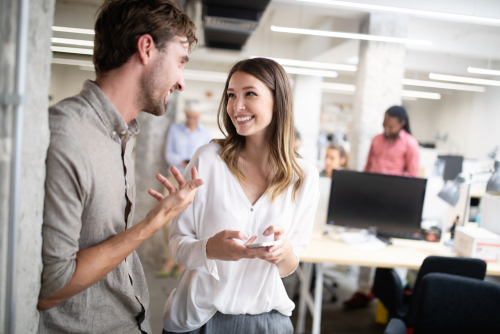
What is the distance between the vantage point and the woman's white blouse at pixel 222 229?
126 cm

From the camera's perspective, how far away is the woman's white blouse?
4.13 feet

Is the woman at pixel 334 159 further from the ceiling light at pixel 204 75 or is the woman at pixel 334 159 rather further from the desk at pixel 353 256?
the ceiling light at pixel 204 75

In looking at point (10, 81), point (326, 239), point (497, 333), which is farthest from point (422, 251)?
point (10, 81)

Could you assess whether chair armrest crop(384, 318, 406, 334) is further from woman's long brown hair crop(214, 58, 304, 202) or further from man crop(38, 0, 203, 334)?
man crop(38, 0, 203, 334)

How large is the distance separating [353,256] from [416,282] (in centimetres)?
40

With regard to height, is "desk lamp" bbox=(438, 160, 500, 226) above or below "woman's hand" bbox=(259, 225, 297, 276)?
above

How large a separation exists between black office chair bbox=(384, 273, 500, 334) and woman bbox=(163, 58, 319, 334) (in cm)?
64

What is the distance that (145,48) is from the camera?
3.26 ft

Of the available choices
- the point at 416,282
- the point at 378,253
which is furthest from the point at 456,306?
the point at 378,253

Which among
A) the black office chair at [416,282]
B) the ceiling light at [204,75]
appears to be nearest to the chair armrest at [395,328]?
the black office chair at [416,282]

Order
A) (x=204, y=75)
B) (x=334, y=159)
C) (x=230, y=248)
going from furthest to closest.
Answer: (x=204, y=75), (x=334, y=159), (x=230, y=248)

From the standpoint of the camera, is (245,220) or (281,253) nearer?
(281,253)

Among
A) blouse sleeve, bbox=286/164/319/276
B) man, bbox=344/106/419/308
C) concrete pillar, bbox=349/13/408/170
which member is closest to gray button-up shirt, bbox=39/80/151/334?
blouse sleeve, bbox=286/164/319/276

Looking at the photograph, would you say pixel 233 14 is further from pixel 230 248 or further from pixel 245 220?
pixel 230 248
